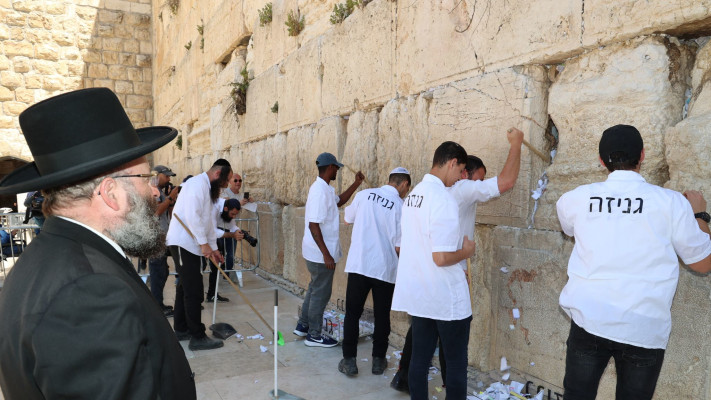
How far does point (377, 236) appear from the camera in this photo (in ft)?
12.8

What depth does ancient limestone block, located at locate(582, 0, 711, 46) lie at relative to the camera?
2.40 meters

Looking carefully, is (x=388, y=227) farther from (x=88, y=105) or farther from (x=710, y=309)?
(x=88, y=105)

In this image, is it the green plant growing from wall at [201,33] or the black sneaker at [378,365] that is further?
the green plant growing from wall at [201,33]

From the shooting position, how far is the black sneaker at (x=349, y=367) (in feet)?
12.5

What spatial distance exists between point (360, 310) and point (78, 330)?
9.79 ft

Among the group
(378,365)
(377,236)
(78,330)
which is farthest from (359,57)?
(78,330)

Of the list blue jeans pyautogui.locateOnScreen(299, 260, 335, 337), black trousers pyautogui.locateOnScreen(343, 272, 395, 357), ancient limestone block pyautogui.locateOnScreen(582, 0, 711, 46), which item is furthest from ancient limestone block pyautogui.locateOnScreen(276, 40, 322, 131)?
ancient limestone block pyautogui.locateOnScreen(582, 0, 711, 46)

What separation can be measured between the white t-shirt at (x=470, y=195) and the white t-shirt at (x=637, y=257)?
0.92m

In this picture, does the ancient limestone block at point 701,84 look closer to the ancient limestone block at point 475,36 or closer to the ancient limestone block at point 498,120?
the ancient limestone block at point 475,36

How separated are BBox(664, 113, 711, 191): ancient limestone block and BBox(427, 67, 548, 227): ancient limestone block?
86 cm

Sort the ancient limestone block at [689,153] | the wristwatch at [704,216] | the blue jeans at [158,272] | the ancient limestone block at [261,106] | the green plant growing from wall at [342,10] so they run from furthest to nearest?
1. the ancient limestone block at [261,106]
2. the blue jeans at [158,272]
3. the green plant growing from wall at [342,10]
4. the ancient limestone block at [689,153]
5. the wristwatch at [704,216]

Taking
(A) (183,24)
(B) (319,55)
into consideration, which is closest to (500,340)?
(B) (319,55)

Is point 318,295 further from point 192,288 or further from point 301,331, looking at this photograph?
point 192,288

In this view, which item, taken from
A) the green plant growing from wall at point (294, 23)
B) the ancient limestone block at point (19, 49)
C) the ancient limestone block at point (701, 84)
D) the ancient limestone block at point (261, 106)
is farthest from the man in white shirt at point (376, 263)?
the ancient limestone block at point (19, 49)
